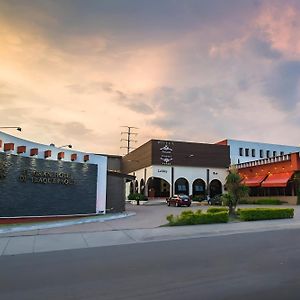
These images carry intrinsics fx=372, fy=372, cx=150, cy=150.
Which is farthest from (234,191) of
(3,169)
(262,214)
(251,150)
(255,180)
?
(251,150)

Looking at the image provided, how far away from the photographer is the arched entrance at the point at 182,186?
63.9 m

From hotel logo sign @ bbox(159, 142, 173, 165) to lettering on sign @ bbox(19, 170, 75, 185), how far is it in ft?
123

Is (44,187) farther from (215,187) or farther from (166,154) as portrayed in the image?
(215,187)

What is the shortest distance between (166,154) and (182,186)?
632 centimetres

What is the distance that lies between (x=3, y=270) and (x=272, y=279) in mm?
6264

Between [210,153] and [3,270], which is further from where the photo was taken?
[210,153]

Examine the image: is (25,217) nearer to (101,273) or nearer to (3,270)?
(3,270)

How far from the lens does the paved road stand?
659 cm

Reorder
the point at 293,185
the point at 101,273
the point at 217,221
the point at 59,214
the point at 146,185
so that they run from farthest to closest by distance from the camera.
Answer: the point at 146,185 → the point at 293,185 → the point at 59,214 → the point at 217,221 → the point at 101,273

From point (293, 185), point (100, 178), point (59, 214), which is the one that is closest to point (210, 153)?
point (293, 185)

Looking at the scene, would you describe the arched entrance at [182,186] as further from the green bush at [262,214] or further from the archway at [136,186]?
the green bush at [262,214]

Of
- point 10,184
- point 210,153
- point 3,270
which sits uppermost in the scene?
point 210,153

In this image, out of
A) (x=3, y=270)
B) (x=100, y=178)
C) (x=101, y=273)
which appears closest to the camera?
(x=101, y=273)

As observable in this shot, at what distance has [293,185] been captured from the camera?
4569 cm
